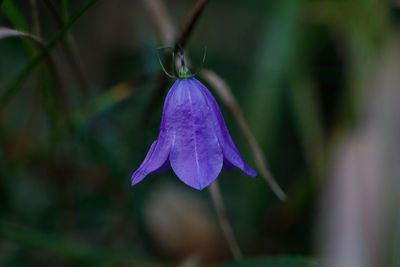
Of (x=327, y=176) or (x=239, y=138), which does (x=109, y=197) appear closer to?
(x=239, y=138)

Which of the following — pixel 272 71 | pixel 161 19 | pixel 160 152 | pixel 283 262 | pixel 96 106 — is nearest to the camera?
pixel 160 152

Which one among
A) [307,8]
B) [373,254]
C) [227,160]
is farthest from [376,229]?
[307,8]

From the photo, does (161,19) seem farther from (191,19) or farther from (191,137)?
(191,137)

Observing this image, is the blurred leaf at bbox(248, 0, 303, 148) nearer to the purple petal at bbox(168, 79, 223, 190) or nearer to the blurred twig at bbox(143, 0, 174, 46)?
the blurred twig at bbox(143, 0, 174, 46)

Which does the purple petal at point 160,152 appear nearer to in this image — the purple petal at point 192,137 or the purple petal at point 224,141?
the purple petal at point 192,137

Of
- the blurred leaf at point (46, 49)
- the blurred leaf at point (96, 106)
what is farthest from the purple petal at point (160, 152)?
the blurred leaf at point (96, 106)

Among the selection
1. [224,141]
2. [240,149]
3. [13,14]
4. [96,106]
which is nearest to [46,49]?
[13,14]

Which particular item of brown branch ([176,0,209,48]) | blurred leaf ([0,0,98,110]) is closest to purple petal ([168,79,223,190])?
brown branch ([176,0,209,48])
